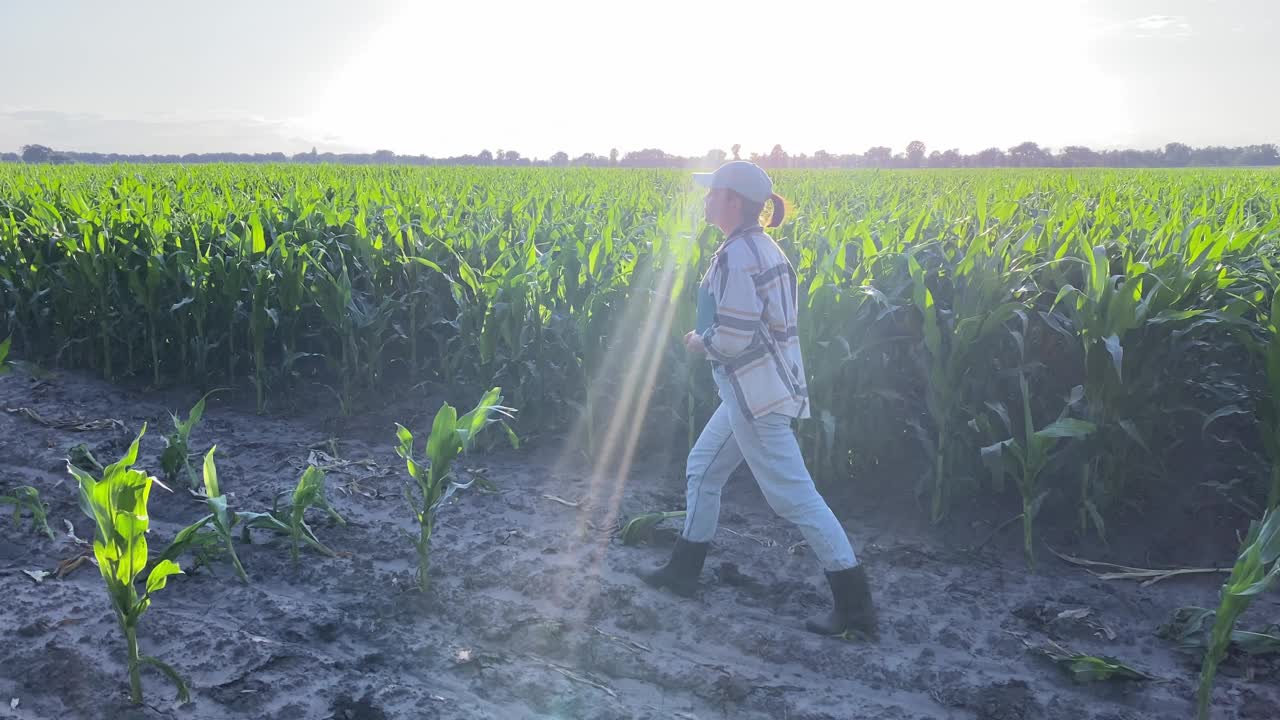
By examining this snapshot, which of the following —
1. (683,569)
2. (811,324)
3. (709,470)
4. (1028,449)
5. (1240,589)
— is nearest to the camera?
(1240,589)

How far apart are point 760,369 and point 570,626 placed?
128 centimetres

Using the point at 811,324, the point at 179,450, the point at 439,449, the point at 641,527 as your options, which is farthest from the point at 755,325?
the point at 179,450

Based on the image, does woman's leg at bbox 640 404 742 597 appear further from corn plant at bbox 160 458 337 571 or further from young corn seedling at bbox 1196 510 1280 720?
young corn seedling at bbox 1196 510 1280 720

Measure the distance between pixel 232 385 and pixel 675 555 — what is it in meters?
4.37

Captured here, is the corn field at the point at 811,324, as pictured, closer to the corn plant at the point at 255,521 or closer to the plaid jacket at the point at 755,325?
the plaid jacket at the point at 755,325

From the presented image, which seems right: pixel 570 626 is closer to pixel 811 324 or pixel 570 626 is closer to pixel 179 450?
pixel 811 324

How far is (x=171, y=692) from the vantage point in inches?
121

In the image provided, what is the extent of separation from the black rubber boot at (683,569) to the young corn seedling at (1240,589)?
183 cm

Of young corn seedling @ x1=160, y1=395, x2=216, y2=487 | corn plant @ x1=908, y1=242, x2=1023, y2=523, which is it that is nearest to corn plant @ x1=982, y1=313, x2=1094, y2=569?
corn plant @ x1=908, y1=242, x2=1023, y2=523

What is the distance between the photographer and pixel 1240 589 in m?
2.80

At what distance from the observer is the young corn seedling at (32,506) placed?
13.9 ft

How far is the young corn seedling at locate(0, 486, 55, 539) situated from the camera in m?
4.23

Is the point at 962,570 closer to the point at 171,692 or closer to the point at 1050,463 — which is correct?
the point at 1050,463

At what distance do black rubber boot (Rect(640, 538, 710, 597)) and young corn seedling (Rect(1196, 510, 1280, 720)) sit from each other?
1826 mm
